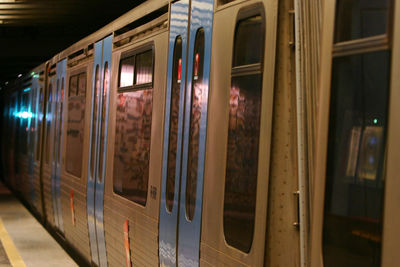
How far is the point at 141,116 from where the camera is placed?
630 cm

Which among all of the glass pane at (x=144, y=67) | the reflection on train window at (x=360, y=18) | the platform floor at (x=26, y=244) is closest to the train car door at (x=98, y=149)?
the glass pane at (x=144, y=67)

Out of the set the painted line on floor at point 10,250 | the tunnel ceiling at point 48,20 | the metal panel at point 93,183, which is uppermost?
the tunnel ceiling at point 48,20

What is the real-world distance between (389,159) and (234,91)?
1.66m

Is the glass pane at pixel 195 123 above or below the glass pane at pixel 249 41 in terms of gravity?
below

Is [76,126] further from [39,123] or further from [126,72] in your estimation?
[39,123]

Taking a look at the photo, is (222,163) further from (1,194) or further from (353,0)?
(1,194)

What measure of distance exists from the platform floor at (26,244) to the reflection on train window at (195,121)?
18.5 ft

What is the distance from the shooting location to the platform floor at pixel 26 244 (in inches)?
412

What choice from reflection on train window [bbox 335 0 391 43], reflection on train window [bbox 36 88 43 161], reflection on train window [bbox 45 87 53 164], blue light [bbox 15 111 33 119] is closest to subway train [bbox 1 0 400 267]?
reflection on train window [bbox 335 0 391 43]

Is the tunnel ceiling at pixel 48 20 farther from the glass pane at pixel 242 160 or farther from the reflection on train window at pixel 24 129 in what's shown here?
the glass pane at pixel 242 160

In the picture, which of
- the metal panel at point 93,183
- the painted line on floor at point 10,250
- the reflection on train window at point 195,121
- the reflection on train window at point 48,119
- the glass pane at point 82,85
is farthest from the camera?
the reflection on train window at point 48,119

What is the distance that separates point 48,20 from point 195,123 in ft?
52.7

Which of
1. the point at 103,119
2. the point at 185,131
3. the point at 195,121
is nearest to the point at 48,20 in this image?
the point at 103,119

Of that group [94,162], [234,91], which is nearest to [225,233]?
[234,91]
